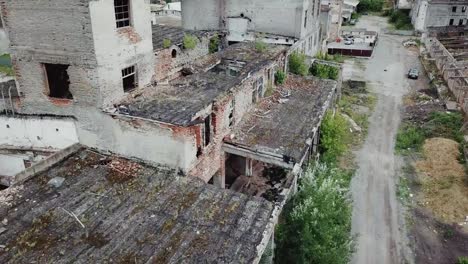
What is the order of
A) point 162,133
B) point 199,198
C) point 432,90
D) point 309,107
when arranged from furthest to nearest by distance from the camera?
point 432,90, point 309,107, point 162,133, point 199,198

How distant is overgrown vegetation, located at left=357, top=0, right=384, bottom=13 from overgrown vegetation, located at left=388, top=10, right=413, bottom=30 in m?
5.06

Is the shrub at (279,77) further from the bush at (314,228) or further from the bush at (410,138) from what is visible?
the bush at (314,228)

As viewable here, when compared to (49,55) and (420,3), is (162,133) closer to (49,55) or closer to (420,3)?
(49,55)

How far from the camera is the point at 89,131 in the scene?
44.4ft

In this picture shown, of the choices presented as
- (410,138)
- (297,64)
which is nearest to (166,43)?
(297,64)

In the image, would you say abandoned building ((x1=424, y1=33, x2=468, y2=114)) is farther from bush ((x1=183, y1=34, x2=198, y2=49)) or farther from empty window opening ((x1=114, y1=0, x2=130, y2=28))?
empty window opening ((x1=114, y1=0, x2=130, y2=28))

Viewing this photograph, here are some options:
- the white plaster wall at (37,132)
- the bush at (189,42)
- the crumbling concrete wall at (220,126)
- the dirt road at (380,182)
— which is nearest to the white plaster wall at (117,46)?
the white plaster wall at (37,132)

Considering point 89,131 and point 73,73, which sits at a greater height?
point 73,73

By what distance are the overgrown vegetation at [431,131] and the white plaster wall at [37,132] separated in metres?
20.2

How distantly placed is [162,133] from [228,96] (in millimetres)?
3854

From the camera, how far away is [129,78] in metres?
14.4

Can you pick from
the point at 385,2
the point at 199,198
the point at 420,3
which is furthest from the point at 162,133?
the point at 385,2

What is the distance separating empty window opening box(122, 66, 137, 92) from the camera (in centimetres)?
1387

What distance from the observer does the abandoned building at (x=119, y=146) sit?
10039 millimetres
